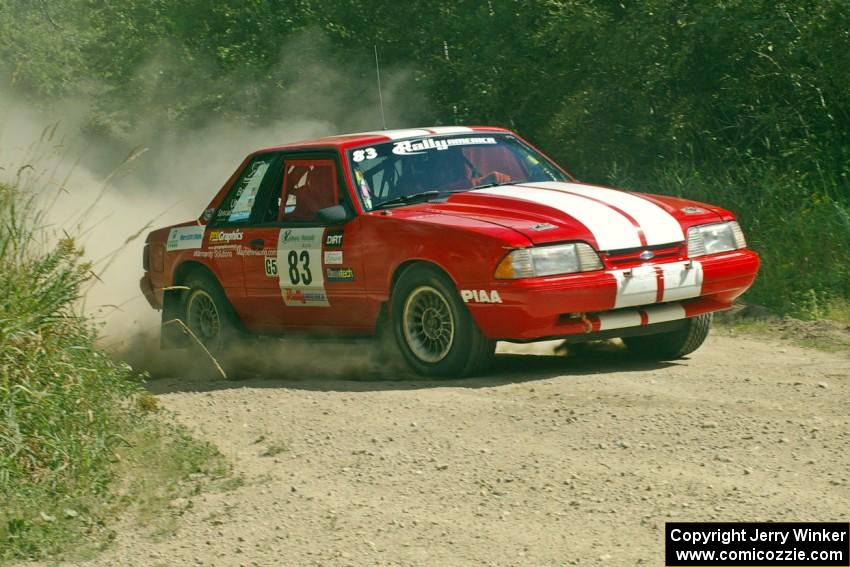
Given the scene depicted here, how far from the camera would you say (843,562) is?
468cm

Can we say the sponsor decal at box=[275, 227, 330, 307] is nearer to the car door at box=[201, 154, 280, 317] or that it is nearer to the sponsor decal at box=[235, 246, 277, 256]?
the sponsor decal at box=[235, 246, 277, 256]

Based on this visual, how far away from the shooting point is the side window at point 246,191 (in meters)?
9.70

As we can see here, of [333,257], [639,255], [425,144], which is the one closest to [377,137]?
[425,144]

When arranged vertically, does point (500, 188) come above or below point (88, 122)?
below

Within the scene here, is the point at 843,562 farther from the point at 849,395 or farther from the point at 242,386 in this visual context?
the point at 242,386

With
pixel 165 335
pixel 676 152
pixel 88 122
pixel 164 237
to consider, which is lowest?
pixel 165 335

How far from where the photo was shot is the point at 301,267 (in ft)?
29.9

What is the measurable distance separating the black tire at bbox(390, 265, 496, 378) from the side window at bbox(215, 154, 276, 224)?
5.66 ft

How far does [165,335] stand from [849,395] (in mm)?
5125

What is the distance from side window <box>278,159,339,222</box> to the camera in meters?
9.13

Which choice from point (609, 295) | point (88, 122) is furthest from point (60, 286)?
point (88, 122)

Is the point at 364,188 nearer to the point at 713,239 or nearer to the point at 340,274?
the point at 340,274

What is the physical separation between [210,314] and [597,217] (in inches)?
134

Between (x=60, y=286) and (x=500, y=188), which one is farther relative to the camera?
(x=500, y=188)
